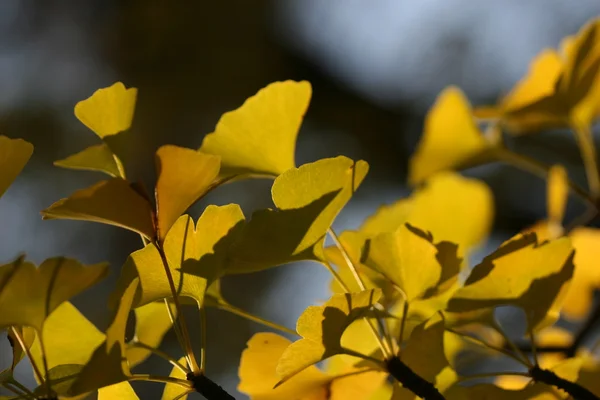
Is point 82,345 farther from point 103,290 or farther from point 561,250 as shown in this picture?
point 103,290

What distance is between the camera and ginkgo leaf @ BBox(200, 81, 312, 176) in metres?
0.31

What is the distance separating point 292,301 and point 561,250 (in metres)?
1.51

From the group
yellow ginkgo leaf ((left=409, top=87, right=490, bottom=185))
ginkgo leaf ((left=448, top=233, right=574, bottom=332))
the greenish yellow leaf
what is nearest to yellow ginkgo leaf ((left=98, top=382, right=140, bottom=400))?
the greenish yellow leaf

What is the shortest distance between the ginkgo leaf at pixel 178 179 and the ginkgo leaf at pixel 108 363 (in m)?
0.03

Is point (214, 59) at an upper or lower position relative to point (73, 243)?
upper

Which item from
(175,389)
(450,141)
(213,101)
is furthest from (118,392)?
(213,101)

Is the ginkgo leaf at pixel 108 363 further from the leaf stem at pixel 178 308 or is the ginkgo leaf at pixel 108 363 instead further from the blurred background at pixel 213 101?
the blurred background at pixel 213 101

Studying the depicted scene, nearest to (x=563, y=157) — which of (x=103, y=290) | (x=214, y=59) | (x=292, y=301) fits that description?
(x=292, y=301)

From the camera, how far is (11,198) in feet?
5.86

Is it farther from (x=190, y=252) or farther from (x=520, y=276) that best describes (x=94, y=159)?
(x=520, y=276)

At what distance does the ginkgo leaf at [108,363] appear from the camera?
0.22 metres

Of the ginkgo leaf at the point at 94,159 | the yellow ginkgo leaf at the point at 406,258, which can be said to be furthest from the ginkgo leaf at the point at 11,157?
the yellow ginkgo leaf at the point at 406,258

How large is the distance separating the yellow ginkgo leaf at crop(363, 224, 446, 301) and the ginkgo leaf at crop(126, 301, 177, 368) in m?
0.10

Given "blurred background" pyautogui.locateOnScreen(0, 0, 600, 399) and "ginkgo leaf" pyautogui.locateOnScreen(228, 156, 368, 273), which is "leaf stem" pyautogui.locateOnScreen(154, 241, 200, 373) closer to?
"ginkgo leaf" pyautogui.locateOnScreen(228, 156, 368, 273)
